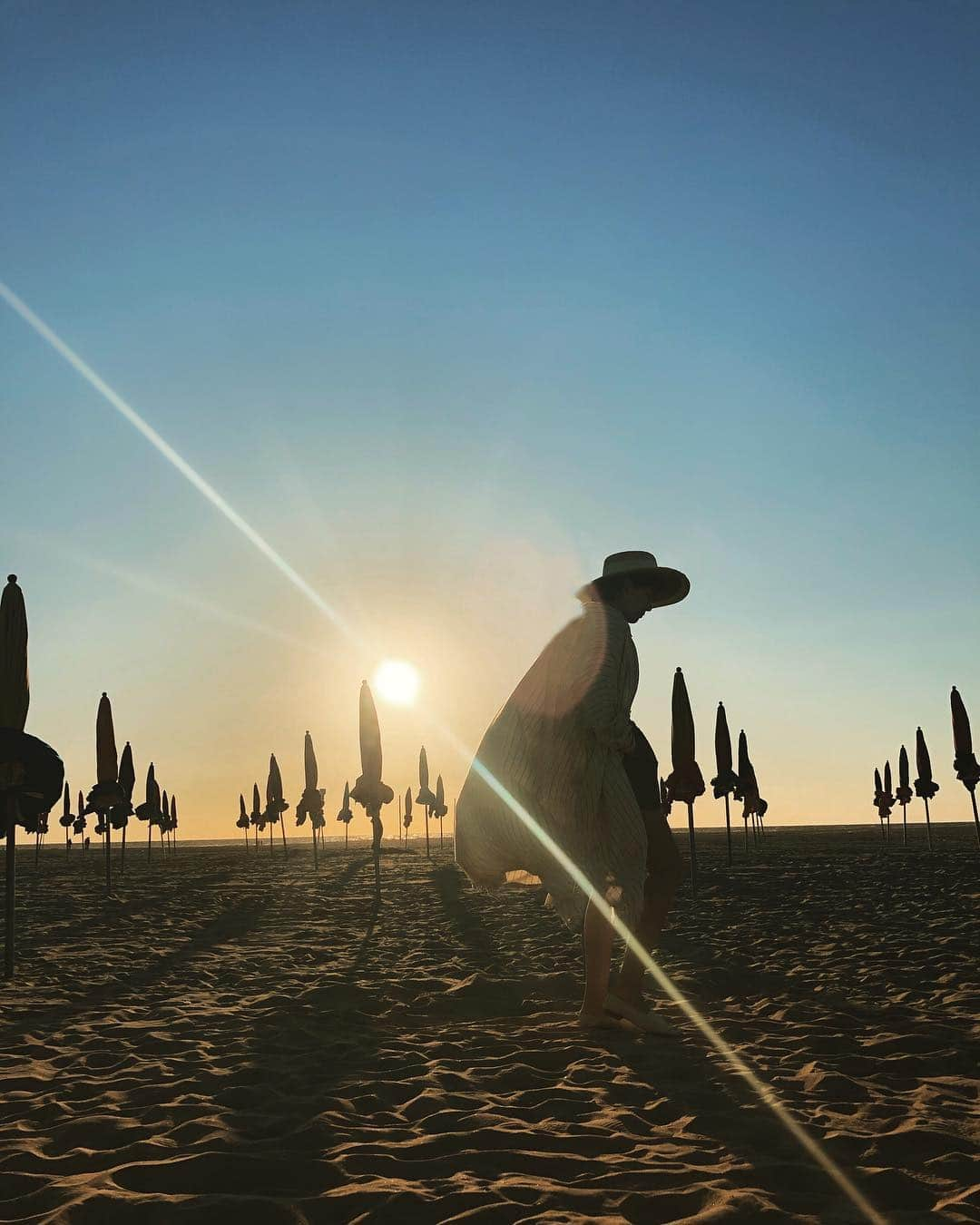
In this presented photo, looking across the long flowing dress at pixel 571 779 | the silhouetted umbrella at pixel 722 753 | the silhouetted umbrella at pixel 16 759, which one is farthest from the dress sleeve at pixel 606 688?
the silhouetted umbrella at pixel 722 753

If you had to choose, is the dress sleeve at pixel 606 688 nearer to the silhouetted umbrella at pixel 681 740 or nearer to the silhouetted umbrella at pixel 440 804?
the silhouetted umbrella at pixel 681 740

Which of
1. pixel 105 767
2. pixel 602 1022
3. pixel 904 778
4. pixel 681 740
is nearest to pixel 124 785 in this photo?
pixel 105 767

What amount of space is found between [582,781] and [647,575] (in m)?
1.17

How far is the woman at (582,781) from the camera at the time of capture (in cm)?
459

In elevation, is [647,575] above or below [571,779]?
above

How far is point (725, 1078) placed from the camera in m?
3.94

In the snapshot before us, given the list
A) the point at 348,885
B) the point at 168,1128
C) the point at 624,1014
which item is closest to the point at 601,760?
the point at 624,1014

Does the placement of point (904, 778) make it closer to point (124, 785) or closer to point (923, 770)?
point (923, 770)

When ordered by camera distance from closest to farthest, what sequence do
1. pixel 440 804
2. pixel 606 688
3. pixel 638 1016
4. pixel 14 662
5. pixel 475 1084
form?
pixel 475 1084, pixel 606 688, pixel 638 1016, pixel 14 662, pixel 440 804

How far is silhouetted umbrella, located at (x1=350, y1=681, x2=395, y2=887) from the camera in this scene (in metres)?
14.9

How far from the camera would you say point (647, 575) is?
5.04 metres

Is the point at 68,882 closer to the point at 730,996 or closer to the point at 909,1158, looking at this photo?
the point at 730,996

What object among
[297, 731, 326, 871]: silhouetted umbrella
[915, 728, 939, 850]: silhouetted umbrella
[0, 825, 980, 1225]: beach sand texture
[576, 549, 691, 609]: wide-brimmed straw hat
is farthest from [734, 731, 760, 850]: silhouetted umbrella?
[576, 549, 691, 609]: wide-brimmed straw hat

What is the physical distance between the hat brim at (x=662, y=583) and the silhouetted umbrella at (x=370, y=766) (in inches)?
400
